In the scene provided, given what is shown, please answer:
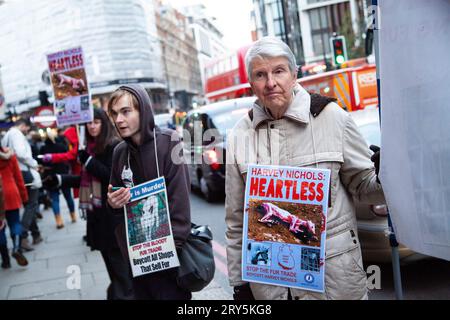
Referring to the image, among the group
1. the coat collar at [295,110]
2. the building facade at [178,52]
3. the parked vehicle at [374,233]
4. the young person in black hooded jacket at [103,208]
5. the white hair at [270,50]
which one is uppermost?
the building facade at [178,52]

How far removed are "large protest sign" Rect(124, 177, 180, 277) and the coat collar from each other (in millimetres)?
829

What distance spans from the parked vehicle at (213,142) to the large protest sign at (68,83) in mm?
3019

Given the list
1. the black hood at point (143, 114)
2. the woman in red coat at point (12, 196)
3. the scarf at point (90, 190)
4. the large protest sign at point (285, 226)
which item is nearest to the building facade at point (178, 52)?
the scarf at point (90, 190)

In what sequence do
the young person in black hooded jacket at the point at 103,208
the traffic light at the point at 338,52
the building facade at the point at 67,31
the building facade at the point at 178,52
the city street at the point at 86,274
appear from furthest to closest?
the traffic light at the point at 338,52 < the building facade at the point at 67,31 < the building facade at the point at 178,52 < the city street at the point at 86,274 < the young person in black hooded jacket at the point at 103,208

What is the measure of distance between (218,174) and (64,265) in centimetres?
329

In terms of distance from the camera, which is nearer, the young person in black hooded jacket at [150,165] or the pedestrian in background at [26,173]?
the young person in black hooded jacket at [150,165]

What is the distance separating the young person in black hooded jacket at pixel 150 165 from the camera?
2.62 meters

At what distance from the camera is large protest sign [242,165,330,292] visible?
5.98ft

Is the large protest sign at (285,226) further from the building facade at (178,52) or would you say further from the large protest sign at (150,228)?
the building facade at (178,52)

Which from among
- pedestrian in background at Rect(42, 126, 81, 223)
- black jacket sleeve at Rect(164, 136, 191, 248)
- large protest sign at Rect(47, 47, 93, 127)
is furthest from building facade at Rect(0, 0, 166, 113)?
black jacket sleeve at Rect(164, 136, 191, 248)

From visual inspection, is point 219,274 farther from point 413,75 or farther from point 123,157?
point 413,75

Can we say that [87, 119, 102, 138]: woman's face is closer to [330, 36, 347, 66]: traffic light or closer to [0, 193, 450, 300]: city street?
[0, 193, 450, 300]: city street

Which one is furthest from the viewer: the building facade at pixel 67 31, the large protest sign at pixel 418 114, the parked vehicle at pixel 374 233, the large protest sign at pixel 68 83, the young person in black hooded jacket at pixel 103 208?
the building facade at pixel 67 31

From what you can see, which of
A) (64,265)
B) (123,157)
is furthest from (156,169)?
(64,265)
